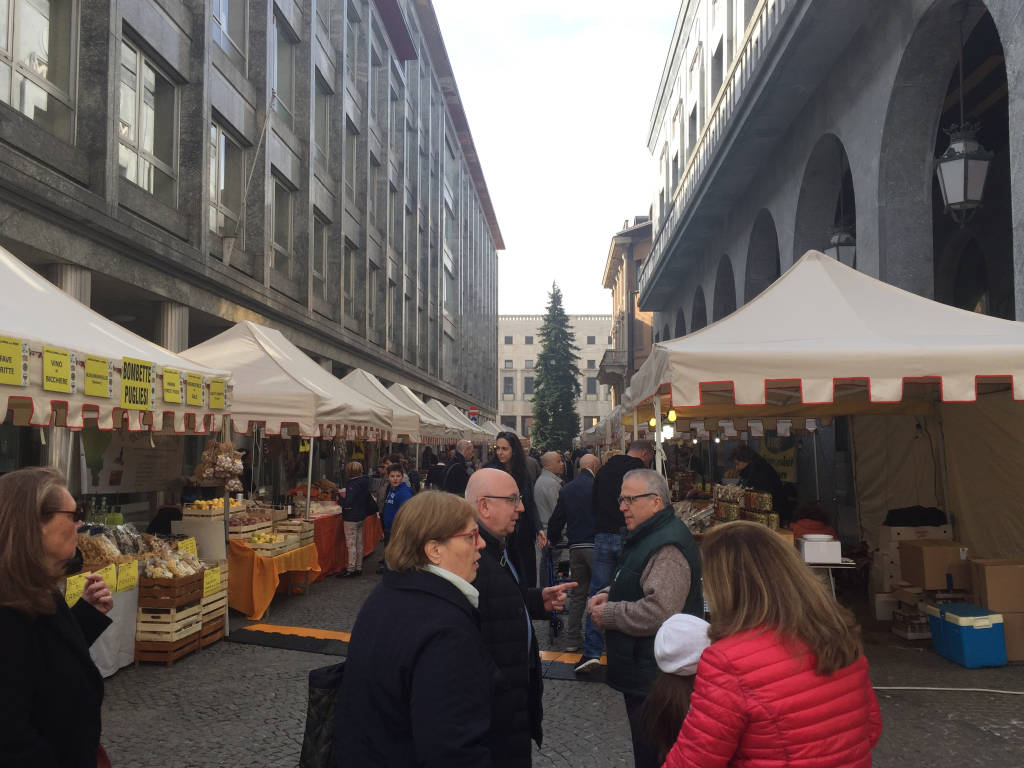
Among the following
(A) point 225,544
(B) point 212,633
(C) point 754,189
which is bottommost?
(B) point 212,633

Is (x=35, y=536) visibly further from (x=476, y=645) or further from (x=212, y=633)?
(x=212, y=633)

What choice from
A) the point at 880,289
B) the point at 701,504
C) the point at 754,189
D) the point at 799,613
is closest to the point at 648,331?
the point at 754,189

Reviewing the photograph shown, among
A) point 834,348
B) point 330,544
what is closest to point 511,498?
point 834,348

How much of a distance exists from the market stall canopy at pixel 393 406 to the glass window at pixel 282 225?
343 cm

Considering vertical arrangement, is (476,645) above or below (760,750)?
above

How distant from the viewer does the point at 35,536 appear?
2.54 m

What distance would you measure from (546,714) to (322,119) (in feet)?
67.4

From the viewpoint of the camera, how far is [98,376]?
5.98 meters

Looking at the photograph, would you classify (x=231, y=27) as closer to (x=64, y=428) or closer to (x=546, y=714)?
(x=64, y=428)

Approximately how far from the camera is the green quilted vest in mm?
3949

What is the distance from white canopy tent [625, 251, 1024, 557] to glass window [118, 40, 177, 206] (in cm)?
887

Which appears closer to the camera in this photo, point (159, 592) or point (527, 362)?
point (159, 592)

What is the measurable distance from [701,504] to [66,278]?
29.4 feet

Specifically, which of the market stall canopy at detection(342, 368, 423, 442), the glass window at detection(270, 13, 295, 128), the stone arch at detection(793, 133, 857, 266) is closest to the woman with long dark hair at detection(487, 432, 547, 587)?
the market stall canopy at detection(342, 368, 423, 442)
